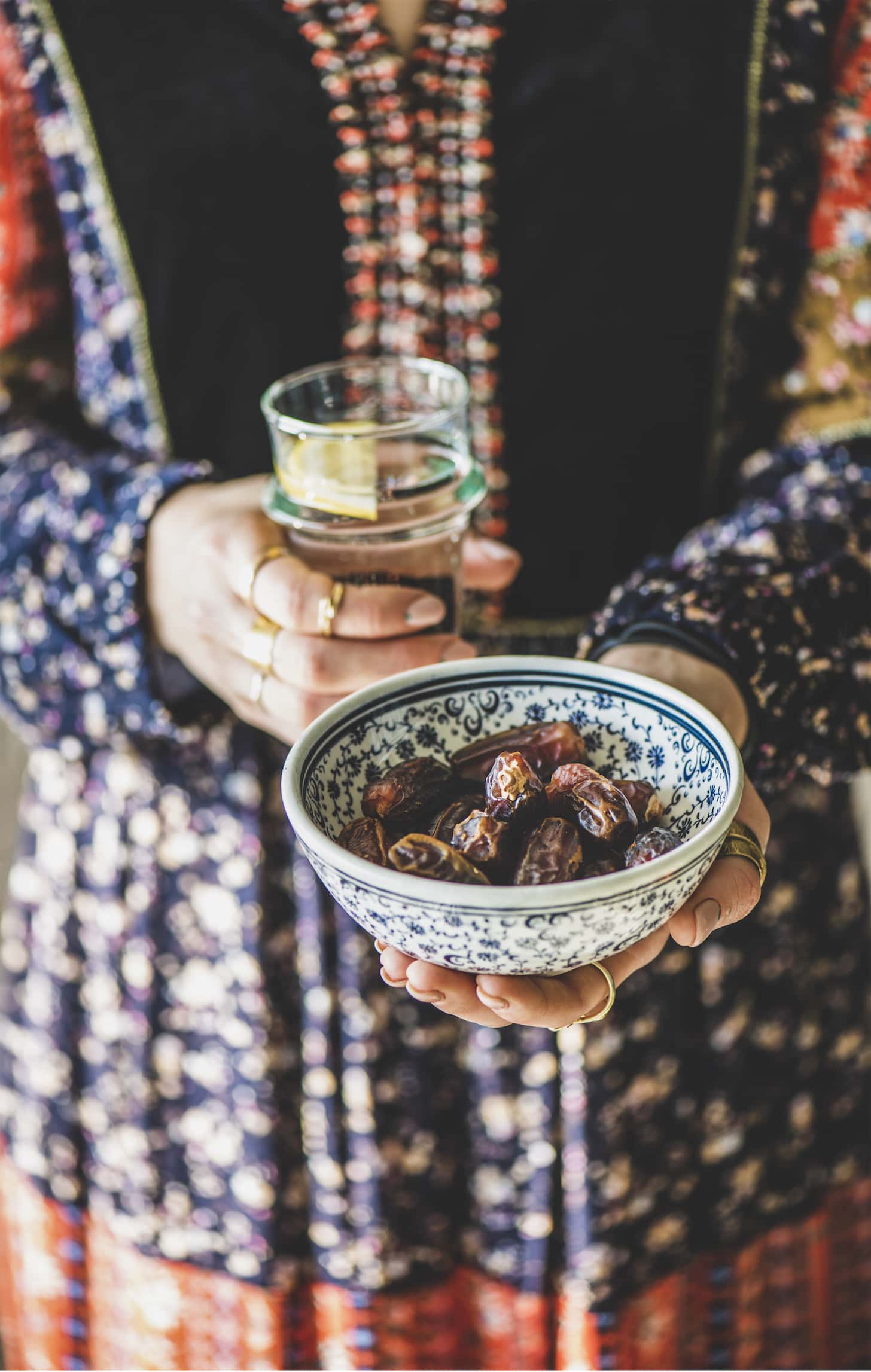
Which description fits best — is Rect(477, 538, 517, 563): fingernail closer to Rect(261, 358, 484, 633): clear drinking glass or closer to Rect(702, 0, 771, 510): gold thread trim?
Rect(261, 358, 484, 633): clear drinking glass

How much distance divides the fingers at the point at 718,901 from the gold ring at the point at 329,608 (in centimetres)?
21

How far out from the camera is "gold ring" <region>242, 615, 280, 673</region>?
0.52 metres

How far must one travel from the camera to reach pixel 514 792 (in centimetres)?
43

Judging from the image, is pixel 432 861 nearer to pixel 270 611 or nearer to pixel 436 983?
pixel 436 983

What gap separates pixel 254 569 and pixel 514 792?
19 cm

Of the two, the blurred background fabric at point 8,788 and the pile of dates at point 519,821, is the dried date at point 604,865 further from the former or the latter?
the blurred background fabric at point 8,788

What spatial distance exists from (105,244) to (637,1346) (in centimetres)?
92

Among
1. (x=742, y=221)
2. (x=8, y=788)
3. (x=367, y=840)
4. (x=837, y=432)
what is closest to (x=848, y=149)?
(x=742, y=221)

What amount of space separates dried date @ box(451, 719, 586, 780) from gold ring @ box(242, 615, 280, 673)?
0.11 meters

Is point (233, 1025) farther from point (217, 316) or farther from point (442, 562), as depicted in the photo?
point (217, 316)

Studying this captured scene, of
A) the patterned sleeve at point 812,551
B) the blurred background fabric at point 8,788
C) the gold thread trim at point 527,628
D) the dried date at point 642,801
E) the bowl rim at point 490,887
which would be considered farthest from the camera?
the blurred background fabric at point 8,788

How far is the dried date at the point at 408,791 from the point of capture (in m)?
0.44

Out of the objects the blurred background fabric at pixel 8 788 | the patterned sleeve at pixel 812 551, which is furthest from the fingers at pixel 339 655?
the blurred background fabric at pixel 8 788

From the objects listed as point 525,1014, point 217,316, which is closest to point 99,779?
point 217,316
